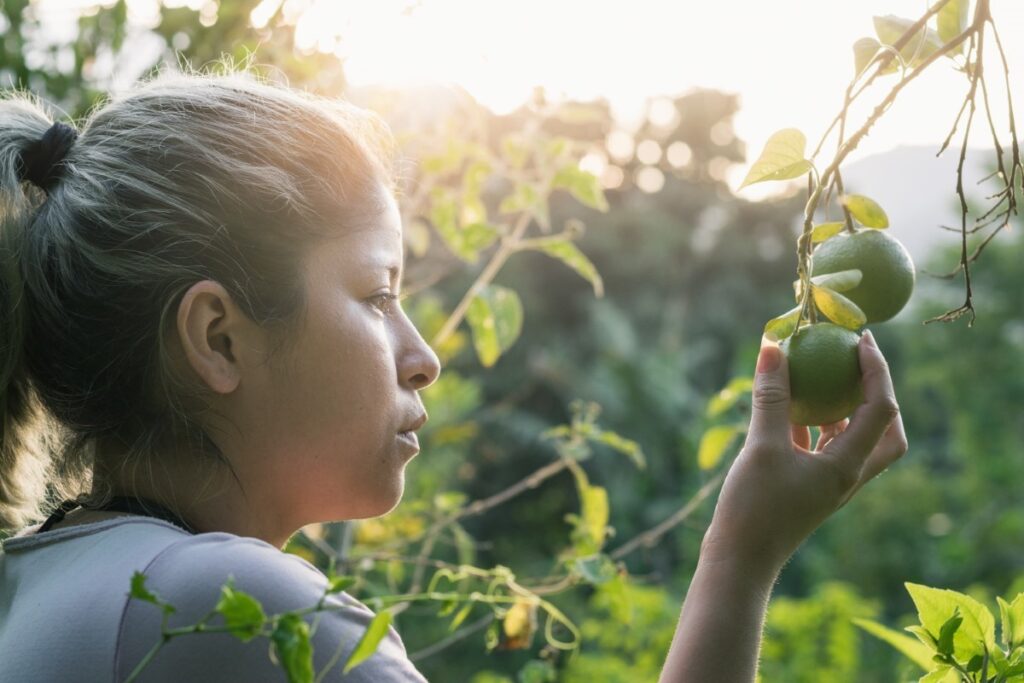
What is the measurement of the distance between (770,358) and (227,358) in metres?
0.47

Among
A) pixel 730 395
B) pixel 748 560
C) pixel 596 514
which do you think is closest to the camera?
pixel 748 560

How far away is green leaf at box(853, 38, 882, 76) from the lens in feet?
2.51

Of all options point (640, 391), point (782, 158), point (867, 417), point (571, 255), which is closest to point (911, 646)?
point (867, 417)

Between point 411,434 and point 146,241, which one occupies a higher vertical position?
point 146,241

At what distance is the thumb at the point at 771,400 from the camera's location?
81 cm

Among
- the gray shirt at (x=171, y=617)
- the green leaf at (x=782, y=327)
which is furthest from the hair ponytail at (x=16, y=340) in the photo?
the green leaf at (x=782, y=327)

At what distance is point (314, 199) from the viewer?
1.02 metres

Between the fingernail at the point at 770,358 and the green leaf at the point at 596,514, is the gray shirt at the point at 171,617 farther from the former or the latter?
the green leaf at the point at 596,514

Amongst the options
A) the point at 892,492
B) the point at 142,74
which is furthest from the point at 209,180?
the point at 892,492

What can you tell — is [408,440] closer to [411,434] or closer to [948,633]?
[411,434]

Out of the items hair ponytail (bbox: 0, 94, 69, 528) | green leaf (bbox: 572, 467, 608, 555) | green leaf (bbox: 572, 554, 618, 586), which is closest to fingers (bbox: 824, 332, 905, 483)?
green leaf (bbox: 572, 554, 618, 586)

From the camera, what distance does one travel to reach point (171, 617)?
2.48ft

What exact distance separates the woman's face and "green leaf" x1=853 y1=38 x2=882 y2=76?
456mm

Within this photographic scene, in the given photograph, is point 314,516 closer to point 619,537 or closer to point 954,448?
point 619,537
